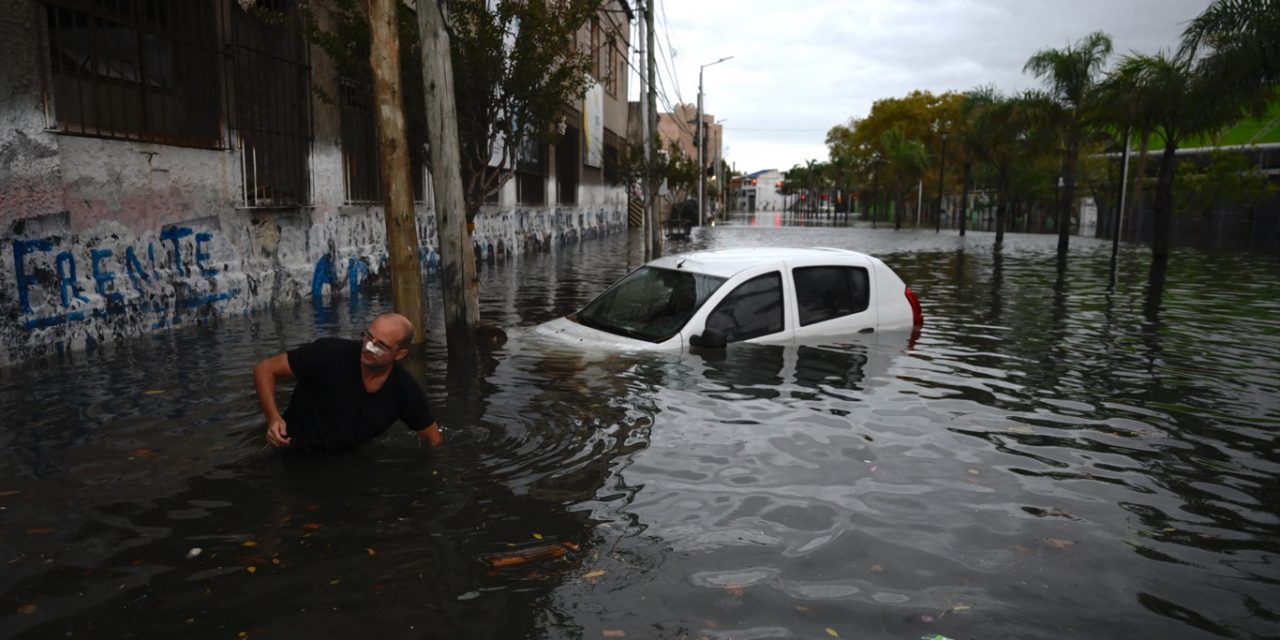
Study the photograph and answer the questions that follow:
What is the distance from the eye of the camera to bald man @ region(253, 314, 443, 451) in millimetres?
4453

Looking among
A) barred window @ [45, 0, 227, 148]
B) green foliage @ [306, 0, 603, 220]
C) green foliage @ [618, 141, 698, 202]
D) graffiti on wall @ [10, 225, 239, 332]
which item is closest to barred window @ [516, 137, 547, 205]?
green foliage @ [618, 141, 698, 202]

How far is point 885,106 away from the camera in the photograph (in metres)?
76.8

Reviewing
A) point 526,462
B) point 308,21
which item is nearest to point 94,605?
point 526,462

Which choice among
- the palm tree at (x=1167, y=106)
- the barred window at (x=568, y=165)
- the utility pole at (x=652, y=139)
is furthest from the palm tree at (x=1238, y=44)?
the barred window at (x=568, y=165)

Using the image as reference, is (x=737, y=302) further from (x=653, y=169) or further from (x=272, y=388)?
(x=653, y=169)

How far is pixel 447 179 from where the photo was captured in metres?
8.74

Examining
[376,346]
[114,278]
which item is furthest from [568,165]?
[376,346]

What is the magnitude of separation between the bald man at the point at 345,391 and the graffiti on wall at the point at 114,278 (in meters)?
4.89

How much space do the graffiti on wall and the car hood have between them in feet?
15.0

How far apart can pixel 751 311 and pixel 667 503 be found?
3493mm

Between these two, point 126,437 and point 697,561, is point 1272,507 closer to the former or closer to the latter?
point 697,561

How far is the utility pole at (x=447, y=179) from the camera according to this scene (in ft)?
28.3

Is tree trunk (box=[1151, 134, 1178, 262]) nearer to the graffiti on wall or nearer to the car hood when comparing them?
the car hood

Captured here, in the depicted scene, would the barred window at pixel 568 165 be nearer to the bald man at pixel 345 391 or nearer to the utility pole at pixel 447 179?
the utility pole at pixel 447 179
